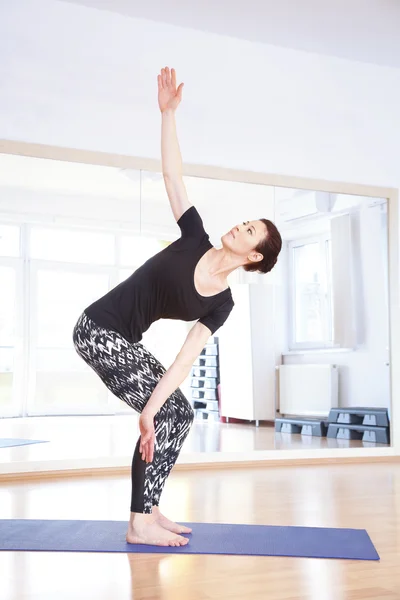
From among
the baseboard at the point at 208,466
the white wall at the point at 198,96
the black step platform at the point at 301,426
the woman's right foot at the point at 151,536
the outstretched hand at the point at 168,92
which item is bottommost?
the baseboard at the point at 208,466

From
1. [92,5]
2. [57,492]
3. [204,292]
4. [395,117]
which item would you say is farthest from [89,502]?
[395,117]

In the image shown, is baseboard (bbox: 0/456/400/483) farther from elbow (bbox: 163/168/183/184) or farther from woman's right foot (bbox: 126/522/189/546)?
elbow (bbox: 163/168/183/184)

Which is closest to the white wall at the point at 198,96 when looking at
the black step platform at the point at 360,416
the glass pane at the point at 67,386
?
the glass pane at the point at 67,386

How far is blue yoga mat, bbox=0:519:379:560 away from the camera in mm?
2598

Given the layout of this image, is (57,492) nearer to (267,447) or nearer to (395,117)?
(267,447)

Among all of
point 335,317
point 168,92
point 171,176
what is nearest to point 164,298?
point 171,176

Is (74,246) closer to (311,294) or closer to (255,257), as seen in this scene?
(311,294)

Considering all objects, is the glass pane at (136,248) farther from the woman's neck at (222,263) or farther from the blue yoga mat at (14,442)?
the woman's neck at (222,263)

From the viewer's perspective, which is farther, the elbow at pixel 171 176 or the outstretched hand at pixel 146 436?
the elbow at pixel 171 176

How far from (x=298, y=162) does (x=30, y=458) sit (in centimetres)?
282

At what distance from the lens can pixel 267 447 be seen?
5.42 metres

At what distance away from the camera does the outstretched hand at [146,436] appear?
2502 mm

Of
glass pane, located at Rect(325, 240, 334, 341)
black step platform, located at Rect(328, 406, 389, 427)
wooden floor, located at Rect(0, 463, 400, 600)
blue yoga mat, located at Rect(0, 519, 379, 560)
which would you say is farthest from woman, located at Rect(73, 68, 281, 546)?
black step platform, located at Rect(328, 406, 389, 427)

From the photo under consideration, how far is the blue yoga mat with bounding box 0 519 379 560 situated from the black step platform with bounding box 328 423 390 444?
2.89 m
